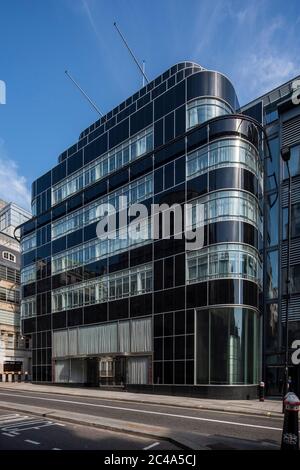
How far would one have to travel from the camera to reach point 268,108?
131ft

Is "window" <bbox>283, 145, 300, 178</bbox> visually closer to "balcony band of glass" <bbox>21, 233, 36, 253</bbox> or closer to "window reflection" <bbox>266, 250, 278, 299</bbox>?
"window reflection" <bbox>266, 250, 278, 299</bbox>

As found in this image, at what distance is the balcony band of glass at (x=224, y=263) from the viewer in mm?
34688

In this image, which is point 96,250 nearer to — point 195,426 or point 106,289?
point 106,289

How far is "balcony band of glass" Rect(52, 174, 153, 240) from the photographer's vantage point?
140 feet

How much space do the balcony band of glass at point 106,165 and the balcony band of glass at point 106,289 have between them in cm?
1024

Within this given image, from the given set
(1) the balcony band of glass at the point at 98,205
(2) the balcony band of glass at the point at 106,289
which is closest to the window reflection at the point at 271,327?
(2) the balcony band of glass at the point at 106,289

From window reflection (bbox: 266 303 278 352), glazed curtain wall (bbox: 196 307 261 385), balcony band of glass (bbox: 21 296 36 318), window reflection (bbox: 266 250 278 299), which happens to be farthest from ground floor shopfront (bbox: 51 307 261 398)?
balcony band of glass (bbox: 21 296 36 318)

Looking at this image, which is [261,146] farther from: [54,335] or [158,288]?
[54,335]

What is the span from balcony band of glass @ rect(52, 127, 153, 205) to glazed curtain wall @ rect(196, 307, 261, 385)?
54.3ft

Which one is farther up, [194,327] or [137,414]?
[194,327]

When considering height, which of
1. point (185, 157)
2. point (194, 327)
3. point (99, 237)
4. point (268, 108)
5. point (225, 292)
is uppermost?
point (268, 108)

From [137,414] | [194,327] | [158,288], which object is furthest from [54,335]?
[137,414]

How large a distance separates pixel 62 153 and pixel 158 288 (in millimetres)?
25140

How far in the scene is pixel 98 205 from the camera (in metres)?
48.4
